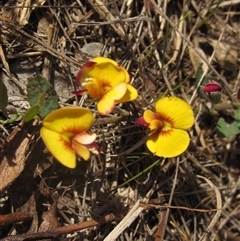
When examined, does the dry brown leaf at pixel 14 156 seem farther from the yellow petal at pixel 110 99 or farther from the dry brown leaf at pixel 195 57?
the dry brown leaf at pixel 195 57

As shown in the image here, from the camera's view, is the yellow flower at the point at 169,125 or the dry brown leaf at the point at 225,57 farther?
the dry brown leaf at the point at 225,57

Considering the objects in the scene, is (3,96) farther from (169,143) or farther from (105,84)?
(169,143)

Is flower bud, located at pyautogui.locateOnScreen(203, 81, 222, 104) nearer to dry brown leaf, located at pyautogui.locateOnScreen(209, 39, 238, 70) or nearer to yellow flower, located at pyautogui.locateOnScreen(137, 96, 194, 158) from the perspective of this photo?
yellow flower, located at pyautogui.locateOnScreen(137, 96, 194, 158)

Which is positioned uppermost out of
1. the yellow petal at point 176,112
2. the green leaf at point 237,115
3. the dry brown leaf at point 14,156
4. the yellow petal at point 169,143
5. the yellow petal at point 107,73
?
the yellow petal at point 107,73

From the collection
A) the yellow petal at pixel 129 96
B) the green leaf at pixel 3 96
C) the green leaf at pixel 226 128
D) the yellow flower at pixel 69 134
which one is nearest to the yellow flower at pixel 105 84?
the yellow petal at pixel 129 96

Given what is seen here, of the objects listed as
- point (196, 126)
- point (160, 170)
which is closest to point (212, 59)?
point (196, 126)

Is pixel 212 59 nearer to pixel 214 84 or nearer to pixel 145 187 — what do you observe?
pixel 214 84

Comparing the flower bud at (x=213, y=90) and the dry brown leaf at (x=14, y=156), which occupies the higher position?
the flower bud at (x=213, y=90)
